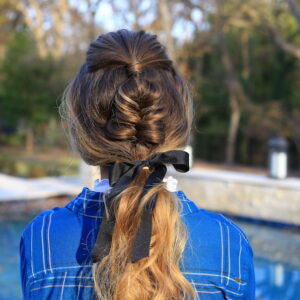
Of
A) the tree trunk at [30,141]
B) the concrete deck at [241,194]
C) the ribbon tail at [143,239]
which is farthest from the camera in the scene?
the tree trunk at [30,141]

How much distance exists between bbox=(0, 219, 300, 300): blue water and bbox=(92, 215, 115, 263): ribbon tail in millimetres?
3795

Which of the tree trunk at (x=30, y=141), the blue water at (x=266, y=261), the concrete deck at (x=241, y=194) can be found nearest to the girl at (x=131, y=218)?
the blue water at (x=266, y=261)

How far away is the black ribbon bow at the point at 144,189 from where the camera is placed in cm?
94

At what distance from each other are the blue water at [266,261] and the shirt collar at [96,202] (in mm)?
3745

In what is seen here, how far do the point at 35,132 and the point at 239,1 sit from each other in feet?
34.6

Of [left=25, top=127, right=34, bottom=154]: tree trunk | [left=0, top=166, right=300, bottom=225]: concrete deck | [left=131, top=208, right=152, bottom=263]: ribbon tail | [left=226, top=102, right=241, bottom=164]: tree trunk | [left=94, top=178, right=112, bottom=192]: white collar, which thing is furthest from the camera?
[left=25, top=127, right=34, bottom=154]: tree trunk

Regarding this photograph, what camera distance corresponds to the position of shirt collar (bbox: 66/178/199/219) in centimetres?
100

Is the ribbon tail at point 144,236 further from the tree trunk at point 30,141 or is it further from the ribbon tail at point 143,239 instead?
the tree trunk at point 30,141

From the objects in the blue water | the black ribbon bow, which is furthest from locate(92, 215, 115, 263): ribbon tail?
the blue water

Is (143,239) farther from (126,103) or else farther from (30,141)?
(30,141)

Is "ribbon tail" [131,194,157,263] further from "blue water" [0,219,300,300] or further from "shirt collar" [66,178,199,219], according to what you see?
"blue water" [0,219,300,300]

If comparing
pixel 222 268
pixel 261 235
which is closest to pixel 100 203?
pixel 222 268

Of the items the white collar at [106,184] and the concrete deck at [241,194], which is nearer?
the white collar at [106,184]

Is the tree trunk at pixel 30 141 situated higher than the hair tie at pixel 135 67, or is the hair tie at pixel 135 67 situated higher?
the hair tie at pixel 135 67
